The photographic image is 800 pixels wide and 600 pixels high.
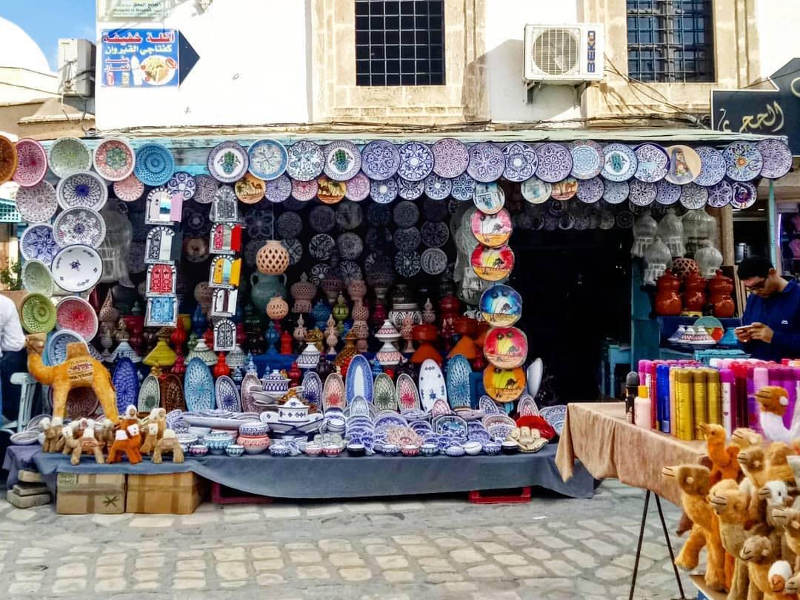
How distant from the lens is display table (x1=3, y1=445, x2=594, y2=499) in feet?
16.0

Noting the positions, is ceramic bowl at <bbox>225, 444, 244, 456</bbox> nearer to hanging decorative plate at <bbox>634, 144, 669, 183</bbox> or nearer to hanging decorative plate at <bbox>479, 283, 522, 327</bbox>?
hanging decorative plate at <bbox>479, 283, 522, 327</bbox>

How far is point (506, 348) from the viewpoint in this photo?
556cm

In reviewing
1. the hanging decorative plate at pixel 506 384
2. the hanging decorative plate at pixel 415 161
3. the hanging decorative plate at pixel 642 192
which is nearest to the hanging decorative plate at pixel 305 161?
the hanging decorative plate at pixel 415 161

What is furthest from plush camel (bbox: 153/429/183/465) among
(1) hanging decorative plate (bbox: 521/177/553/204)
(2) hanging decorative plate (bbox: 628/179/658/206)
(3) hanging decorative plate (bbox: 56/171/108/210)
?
(2) hanging decorative plate (bbox: 628/179/658/206)

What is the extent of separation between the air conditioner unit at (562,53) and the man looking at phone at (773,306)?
13.2 ft

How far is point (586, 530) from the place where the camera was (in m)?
4.37

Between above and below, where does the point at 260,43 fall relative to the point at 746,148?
above

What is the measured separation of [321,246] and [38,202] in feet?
7.49

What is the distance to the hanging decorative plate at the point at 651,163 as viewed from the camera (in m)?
5.45

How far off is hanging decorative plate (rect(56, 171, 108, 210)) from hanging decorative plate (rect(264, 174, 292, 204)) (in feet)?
3.55

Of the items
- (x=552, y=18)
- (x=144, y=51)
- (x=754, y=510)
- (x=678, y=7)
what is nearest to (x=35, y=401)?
(x=144, y=51)

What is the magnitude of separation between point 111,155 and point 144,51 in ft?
9.17

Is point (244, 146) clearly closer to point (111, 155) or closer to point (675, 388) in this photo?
point (111, 155)

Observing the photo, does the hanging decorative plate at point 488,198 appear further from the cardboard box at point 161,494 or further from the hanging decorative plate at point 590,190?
the cardboard box at point 161,494
